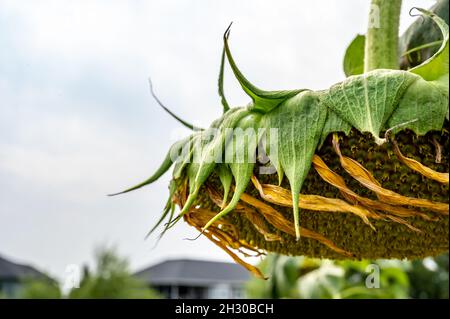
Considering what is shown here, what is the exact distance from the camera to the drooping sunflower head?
0.36 meters

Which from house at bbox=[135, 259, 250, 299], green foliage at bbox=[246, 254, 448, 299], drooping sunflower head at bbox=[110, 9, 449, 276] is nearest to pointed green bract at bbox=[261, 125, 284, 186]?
drooping sunflower head at bbox=[110, 9, 449, 276]

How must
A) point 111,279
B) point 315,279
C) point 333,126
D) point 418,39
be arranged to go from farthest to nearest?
point 111,279, point 315,279, point 418,39, point 333,126

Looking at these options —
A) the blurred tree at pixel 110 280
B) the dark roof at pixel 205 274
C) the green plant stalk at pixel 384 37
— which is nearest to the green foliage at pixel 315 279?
the dark roof at pixel 205 274

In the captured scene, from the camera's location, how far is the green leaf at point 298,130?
0.36 metres

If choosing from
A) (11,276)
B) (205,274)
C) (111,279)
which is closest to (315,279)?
(205,274)

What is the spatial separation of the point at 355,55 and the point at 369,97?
24 centimetres

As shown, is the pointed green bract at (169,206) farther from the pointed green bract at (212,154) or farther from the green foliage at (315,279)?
the green foliage at (315,279)

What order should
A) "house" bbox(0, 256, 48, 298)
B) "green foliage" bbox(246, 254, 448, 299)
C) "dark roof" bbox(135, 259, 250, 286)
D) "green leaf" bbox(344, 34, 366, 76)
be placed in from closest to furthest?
"green leaf" bbox(344, 34, 366, 76), "dark roof" bbox(135, 259, 250, 286), "green foliage" bbox(246, 254, 448, 299), "house" bbox(0, 256, 48, 298)

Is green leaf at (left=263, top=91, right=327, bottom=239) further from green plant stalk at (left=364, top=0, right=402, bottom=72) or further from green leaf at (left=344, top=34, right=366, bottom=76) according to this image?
green leaf at (left=344, top=34, right=366, bottom=76)

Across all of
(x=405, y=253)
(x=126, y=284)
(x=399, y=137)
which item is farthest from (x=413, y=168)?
(x=126, y=284)

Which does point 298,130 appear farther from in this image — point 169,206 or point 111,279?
point 111,279

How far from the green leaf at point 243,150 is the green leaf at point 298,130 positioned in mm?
11

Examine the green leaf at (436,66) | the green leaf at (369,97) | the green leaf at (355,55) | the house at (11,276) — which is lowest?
the green leaf at (369,97)

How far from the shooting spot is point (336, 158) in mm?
366
